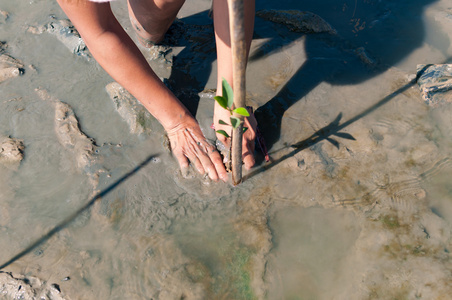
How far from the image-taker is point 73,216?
2096 mm

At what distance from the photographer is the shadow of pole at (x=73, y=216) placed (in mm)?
1973

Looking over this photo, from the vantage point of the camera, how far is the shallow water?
74.0 inches

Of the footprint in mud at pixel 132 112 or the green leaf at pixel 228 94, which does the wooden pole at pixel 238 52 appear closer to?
the green leaf at pixel 228 94

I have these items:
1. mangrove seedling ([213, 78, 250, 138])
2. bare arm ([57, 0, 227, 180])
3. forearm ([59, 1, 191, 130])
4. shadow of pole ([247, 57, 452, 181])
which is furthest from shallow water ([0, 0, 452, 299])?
mangrove seedling ([213, 78, 250, 138])

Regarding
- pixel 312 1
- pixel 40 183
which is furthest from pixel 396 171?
pixel 40 183

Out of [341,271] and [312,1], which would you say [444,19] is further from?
[341,271]

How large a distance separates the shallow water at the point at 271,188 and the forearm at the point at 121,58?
9.3 inches

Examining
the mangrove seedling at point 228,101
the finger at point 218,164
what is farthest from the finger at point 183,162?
the mangrove seedling at point 228,101

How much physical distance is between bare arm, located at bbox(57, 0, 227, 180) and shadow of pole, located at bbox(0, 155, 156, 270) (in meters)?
0.25

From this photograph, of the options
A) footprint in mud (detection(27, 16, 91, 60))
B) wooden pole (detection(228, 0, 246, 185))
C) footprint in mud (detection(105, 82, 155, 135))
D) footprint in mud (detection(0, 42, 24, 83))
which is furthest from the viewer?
footprint in mud (detection(27, 16, 91, 60))

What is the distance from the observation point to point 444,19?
9.61 ft

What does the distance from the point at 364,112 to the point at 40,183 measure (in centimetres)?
216

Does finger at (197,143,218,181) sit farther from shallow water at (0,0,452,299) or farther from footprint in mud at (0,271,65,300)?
footprint in mud at (0,271,65,300)

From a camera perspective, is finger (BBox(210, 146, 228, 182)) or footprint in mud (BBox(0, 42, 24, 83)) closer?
finger (BBox(210, 146, 228, 182))
